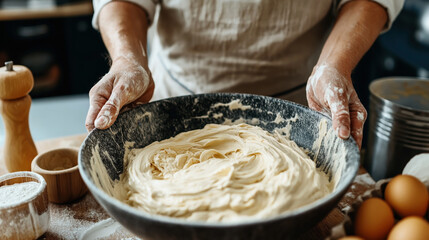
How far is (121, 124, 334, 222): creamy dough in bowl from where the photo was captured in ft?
2.54

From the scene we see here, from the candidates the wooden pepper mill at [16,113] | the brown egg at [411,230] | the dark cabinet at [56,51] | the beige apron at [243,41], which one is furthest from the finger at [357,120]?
the dark cabinet at [56,51]

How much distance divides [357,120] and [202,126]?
466 millimetres

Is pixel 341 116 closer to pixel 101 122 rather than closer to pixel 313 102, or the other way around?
pixel 313 102

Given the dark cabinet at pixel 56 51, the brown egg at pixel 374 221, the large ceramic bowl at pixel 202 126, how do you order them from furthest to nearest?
1. the dark cabinet at pixel 56 51
2. the brown egg at pixel 374 221
3. the large ceramic bowl at pixel 202 126

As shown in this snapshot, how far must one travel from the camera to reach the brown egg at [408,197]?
2.56 ft

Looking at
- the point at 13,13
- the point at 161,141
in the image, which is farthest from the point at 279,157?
the point at 13,13

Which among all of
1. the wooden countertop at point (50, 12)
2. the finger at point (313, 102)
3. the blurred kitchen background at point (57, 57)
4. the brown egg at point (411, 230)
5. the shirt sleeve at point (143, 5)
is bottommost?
the blurred kitchen background at point (57, 57)

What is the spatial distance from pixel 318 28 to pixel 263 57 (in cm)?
24

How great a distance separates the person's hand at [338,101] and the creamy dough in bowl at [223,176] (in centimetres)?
13

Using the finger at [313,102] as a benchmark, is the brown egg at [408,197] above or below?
below

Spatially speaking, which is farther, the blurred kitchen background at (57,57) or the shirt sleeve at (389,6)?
the blurred kitchen background at (57,57)

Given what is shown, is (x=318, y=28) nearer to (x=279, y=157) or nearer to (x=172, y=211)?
(x=279, y=157)

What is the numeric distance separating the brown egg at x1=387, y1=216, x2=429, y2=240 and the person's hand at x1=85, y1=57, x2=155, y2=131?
27.2 inches

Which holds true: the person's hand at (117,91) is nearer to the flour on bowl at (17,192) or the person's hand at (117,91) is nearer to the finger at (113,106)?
the finger at (113,106)
